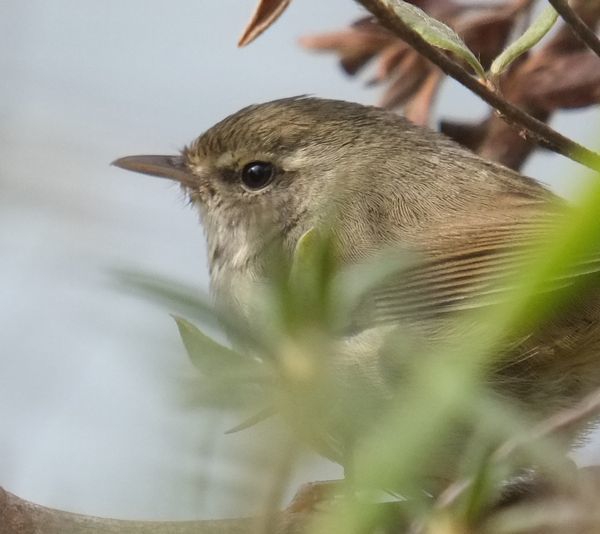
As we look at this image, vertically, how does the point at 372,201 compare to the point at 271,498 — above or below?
above

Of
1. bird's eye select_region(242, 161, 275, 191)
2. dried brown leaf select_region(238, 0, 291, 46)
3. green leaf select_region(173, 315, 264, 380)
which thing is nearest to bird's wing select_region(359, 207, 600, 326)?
dried brown leaf select_region(238, 0, 291, 46)

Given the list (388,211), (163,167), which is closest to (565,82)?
(388,211)

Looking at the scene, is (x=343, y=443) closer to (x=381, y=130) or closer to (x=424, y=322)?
(x=424, y=322)

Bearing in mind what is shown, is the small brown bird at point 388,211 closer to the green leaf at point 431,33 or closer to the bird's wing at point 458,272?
the bird's wing at point 458,272

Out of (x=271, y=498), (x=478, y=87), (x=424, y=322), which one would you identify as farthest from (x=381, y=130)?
(x=271, y=498)

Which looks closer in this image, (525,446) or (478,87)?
(525,446)
